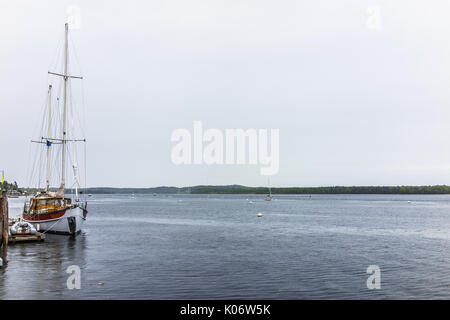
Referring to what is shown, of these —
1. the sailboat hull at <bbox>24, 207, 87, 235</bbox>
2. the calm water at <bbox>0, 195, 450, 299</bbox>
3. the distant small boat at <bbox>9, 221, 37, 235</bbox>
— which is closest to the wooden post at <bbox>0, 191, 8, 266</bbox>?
the calm water at <bbox>0, 195, 450, 299</bbox>

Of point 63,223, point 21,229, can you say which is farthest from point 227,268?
point 63,223

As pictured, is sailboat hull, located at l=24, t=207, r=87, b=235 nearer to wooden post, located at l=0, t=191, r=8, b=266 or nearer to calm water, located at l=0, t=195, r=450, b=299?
calm water, located at l=0, t=195, r=450, b=299

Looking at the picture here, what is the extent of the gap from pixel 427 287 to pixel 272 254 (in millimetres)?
17199

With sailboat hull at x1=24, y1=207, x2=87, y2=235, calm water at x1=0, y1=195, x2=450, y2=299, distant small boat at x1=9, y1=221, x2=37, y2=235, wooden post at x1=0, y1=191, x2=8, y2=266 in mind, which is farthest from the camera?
sailboat hull at x1=24, y1=207, x2=87, y2=235

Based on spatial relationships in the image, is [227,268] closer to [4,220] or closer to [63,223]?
[4,220]

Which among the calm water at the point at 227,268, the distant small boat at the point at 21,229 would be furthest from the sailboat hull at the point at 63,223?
the distant small boat at the point at 21,229

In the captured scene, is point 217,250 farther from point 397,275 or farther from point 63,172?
point 63,172

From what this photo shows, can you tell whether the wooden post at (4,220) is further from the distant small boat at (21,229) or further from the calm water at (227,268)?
the distant small boat at (21,229)

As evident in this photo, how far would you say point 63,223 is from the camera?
52.3 meters

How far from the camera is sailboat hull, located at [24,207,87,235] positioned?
51875 millimetres
